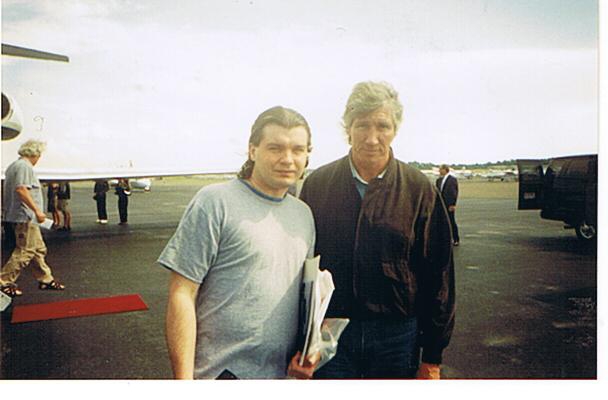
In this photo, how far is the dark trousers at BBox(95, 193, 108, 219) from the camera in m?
2.72

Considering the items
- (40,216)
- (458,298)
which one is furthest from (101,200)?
(458,298)

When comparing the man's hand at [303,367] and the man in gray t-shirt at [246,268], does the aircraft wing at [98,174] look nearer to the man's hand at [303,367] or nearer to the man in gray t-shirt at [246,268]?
the man in gray t-shirt at [246,268]

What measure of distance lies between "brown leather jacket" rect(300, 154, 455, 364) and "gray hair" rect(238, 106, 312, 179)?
25cm

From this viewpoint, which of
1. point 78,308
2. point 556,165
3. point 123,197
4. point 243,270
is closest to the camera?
point 243,270

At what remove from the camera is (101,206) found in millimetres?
2789

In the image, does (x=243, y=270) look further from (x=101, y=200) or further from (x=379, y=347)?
(x=101, y=200)

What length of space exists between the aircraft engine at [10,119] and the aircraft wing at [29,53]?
0.22m

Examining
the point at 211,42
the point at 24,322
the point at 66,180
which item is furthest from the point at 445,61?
the point at 24,322

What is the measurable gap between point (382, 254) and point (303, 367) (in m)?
0.62

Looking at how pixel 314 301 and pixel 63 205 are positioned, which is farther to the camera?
pixel 63 205

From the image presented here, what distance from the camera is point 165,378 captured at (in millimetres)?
2500

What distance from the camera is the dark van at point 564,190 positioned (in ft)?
8.83

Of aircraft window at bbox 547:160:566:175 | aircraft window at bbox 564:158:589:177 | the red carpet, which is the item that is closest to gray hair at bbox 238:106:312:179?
the red carpet
